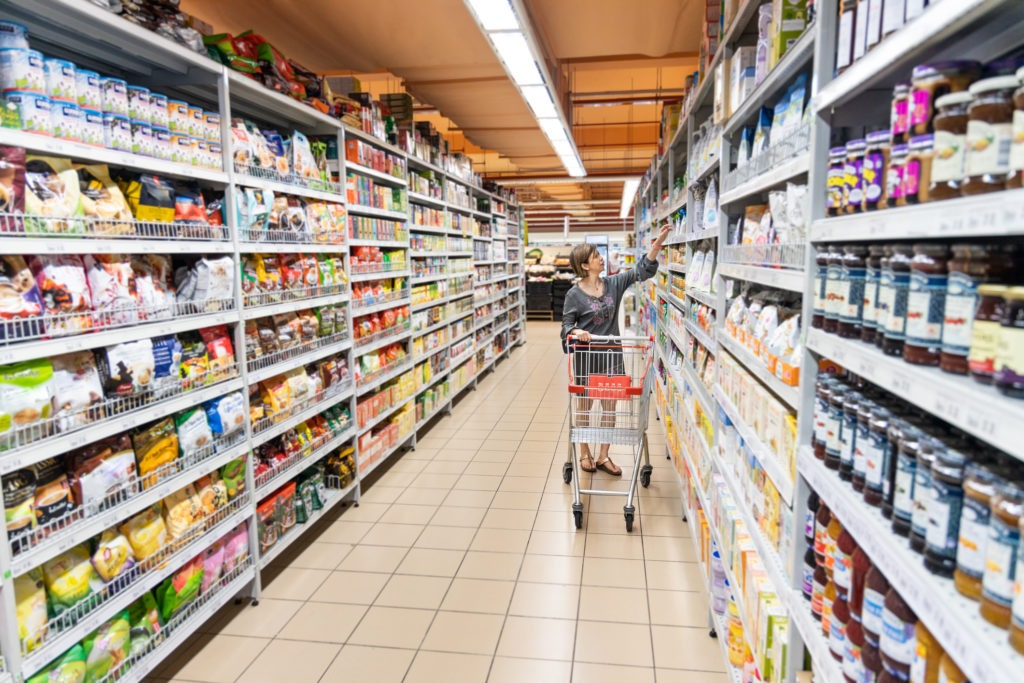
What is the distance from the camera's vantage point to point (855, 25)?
4.78 feet

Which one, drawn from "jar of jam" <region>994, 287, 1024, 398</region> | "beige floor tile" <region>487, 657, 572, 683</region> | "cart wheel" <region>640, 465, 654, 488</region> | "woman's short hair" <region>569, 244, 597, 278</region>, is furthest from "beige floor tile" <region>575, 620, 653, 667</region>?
"woman's short hair" <region>569, 244, 597, 278</region>

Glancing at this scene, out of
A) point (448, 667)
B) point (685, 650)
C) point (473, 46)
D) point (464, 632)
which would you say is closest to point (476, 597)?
point (464, 632)

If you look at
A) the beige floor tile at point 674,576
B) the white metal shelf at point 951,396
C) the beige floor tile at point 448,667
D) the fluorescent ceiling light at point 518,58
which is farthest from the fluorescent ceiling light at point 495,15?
the beige floor tile at point 448,667

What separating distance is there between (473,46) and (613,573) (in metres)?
4.18

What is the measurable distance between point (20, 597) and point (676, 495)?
12.8ft

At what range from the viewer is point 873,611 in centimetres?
127

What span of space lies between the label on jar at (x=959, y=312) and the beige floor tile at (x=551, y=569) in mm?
2814

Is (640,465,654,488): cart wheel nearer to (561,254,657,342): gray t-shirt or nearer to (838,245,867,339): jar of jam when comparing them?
(561,254,657,342): gray t-shirt

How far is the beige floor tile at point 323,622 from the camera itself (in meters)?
3.04

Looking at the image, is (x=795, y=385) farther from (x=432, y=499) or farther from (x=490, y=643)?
(x=432, y=499)

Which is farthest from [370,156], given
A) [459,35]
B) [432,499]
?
[432,499]

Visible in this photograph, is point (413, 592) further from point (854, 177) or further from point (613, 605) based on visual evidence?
point (854, 177)

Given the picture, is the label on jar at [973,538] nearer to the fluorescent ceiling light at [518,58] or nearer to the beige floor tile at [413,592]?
the beige floor tile at [413,592]

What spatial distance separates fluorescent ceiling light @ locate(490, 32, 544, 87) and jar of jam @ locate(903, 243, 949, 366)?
369 cm
